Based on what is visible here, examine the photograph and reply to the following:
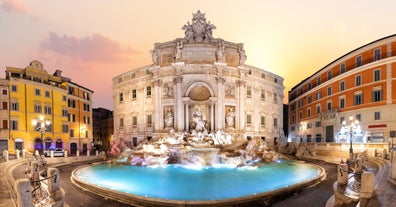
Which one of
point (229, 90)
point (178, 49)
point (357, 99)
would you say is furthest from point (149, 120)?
point (357, 99)

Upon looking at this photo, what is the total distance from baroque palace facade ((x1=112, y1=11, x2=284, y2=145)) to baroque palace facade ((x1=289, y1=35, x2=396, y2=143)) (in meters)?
10.5

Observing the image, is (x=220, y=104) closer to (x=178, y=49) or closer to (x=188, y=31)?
(x=178, y=49)

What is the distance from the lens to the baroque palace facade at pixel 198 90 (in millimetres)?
30516

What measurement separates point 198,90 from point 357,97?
22.1 m

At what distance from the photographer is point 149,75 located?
3428 cm

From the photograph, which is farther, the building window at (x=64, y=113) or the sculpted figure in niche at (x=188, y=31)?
the building window at (x=64, y=113)

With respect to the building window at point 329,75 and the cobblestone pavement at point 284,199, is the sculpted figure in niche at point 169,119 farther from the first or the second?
the building window at point 329,75

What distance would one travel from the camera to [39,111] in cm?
3284

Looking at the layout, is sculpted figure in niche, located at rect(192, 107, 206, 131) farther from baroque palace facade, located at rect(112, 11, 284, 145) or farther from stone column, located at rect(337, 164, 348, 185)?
stone column, located at rect(337, 164, 348, 185)

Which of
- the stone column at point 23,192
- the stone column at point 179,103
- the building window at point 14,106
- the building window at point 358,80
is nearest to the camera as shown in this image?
the stone column at point 23,192

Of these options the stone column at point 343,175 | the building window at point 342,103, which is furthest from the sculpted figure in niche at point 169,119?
the building window at point 342,103

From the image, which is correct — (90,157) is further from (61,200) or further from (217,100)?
(61,200)

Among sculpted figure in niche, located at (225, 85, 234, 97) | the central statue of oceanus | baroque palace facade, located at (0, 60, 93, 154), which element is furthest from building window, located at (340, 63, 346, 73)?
baroque palace facade, located at (0, 60, 93, 154)

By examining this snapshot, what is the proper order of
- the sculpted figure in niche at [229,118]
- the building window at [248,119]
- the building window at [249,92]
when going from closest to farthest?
1. the sculpted figure in niche at [229,118]
2. the building window at [248,119]
3. the building window at [249,92]
